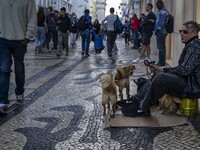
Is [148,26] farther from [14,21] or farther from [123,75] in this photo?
[14,21]

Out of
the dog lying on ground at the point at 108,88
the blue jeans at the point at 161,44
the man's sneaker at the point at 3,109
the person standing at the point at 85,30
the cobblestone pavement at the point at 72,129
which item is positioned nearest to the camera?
the cobblestone pavement at the point at 72,129

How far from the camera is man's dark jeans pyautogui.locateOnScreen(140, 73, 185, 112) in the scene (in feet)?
19.0

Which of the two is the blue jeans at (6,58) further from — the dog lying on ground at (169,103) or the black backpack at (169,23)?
the black backpack at (169,23)

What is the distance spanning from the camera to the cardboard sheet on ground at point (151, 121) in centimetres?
575

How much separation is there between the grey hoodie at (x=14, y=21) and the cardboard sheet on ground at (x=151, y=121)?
179 cm

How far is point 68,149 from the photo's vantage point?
4738 millimetres

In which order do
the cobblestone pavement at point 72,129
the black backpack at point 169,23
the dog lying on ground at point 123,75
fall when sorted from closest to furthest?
the cobblestone pavement at point 72,129 < the dog lying on ground at point 123,75 < the black backpack at point 169,23

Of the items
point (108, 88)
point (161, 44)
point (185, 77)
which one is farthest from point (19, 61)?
point (161, 44)

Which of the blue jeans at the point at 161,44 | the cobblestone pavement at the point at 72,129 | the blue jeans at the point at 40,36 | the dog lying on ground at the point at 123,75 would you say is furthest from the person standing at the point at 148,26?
the dog lying on ground at the point at 123,75

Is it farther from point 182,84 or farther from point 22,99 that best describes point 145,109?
point 22,99

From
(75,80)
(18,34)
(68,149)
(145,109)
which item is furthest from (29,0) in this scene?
(75,80)

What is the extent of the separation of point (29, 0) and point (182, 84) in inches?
100

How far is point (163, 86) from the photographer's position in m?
5.80

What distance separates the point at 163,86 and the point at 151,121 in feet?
1.61
